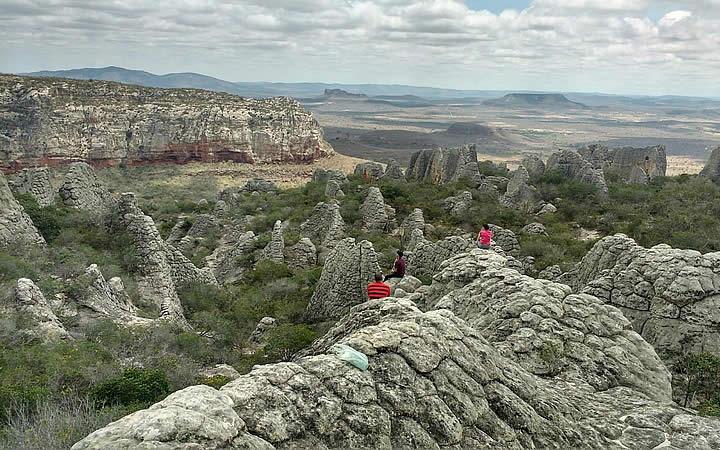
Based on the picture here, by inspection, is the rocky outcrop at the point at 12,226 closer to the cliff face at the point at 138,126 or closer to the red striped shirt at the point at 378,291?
the red striped shirt at the point at 378,291

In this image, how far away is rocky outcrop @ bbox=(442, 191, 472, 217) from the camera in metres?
25.8

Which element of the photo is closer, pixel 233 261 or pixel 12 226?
pixel 12 226

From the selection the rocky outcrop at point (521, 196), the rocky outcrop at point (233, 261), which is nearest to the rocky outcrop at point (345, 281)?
the rocky outcrop at point (233, 261)

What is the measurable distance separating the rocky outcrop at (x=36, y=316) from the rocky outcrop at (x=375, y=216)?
50.3ft

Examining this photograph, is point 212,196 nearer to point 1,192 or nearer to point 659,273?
point 1,192

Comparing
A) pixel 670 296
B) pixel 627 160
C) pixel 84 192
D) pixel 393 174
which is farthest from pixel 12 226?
pixel 627 160

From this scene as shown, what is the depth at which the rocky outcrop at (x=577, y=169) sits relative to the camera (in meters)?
30.7

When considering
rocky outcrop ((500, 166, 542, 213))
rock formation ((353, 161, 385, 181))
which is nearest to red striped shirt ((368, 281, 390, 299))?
rocky outcrop ((500, 166, 542, 213))

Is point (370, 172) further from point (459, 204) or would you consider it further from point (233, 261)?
point (233, 261)

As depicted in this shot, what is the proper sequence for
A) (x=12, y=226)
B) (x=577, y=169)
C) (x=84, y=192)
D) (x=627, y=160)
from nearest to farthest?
1. (x=12, y=226)
2. (x=84, y=192)
3. (x=577, y=169)
4. (x=627, y=160)

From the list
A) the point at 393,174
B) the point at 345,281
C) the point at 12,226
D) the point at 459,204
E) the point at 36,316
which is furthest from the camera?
the point at 393,174

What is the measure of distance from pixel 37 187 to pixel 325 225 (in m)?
11.2

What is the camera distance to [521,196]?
29281 mm

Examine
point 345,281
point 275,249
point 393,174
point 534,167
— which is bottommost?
point 275,249
